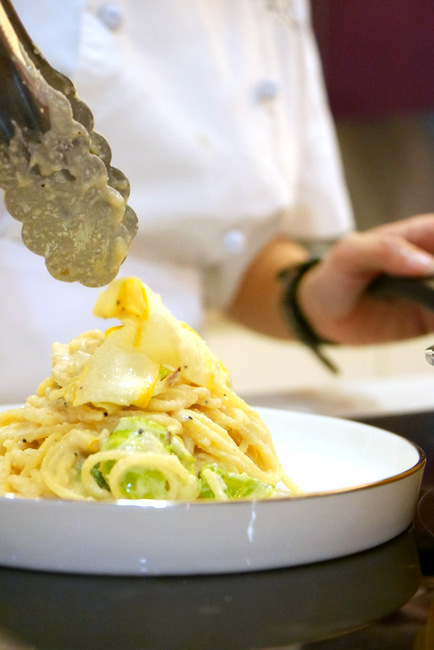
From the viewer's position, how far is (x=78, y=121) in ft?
1.87

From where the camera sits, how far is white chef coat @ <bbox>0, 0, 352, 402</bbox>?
1207 millimetres

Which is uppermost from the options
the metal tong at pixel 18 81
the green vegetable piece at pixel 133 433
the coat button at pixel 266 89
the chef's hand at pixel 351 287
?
the metal tong at pixel 18 81

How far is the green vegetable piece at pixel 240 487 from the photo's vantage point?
1.94ft

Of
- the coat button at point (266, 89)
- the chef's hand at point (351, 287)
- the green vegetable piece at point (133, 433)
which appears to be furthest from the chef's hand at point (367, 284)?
the green vegetable piece at point (133, 433)

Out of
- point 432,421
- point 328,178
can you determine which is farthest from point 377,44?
point 432,421

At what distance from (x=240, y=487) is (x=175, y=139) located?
0.83m

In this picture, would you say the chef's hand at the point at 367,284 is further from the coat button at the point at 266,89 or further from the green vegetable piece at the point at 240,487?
the green vegetable piece at the point at 240,487

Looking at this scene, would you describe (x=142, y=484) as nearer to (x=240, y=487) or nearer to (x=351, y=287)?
(x=240, y=487)

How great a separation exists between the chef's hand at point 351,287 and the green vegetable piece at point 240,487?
0.72 metres

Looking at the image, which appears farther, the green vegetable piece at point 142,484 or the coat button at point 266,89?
the coat button at point 266,89

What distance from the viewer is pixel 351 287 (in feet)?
4.82

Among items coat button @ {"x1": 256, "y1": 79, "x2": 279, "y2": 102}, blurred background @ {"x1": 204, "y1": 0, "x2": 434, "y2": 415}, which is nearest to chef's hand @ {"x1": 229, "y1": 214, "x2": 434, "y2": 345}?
coat button @ {"x1": 256, "y1": 79, "x2": 279, "y2": 102}

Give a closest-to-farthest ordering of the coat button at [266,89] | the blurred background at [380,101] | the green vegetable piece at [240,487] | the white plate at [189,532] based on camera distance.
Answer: the white plate at [189,532]
the green vegetable piece at [240,487]
the coat button at [266,89]
the blurred background at [380,101]

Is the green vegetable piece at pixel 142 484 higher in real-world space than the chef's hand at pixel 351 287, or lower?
higher
